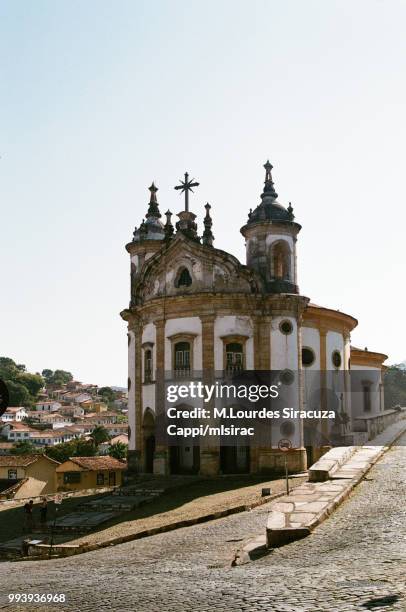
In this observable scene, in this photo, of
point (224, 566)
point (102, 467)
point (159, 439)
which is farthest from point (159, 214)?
point (224, 566)

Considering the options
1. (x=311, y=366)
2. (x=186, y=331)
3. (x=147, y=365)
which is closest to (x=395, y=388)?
(x=311, y=366)

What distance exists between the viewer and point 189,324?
30.5m

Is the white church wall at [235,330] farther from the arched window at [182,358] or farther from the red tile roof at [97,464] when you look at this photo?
the red tile roof at [97,464]

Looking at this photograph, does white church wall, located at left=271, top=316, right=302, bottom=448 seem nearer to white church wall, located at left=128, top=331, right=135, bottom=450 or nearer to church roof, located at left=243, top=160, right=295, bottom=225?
church roof, located at left=243, top=160, right=295, bottom=225

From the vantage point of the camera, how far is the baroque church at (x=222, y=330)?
1180 inches

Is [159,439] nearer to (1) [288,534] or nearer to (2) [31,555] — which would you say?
(2) [31,555]

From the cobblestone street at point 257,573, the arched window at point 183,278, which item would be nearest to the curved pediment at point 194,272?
the arched window at point 183,278

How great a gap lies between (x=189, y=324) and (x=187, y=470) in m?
6.40

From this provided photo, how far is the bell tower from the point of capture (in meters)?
31.1

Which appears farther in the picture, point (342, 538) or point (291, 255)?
point (291, 255)

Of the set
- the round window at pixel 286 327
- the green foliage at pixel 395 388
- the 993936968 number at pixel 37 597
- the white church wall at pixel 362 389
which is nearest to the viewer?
the 993936968 number at pixel 37 597

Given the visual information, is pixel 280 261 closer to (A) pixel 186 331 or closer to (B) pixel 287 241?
(B) pixel 287 241

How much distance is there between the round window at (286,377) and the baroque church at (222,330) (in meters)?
0.07

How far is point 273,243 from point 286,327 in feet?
12.5
